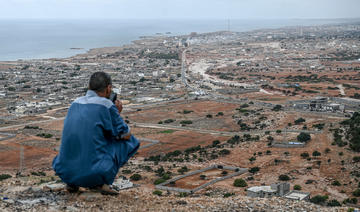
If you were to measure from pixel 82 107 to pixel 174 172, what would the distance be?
16.5 meters

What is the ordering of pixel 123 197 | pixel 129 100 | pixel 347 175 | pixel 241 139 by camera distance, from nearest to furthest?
pixel 123 197 < pixel 347 175 < pixel 241 139 < pixel 129 100

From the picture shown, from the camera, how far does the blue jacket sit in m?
5.24

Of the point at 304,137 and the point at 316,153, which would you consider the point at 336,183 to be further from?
the point at 304,137

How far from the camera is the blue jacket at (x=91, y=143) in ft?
17.2

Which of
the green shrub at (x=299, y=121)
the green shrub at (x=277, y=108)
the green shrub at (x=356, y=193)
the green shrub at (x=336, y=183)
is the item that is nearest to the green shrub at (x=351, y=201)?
the green shrub at (x=356, y=193)

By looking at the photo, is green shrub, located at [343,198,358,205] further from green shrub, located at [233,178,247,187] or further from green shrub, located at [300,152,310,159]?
green shrub, located at [300,152,310,159]

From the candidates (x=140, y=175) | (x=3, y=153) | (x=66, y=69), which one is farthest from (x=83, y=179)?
(x=66, y=69)

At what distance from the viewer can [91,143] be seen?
522cm

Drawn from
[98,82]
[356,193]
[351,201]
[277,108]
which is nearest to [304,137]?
[356,193]

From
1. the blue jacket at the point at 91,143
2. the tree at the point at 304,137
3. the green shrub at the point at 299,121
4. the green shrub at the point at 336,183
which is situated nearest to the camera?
the blue jacket at the point at 91,143

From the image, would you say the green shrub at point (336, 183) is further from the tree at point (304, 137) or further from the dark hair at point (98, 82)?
the dark hair at point (98, 82)

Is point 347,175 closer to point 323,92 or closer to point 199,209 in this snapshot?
point 199,209

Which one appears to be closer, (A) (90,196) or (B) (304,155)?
(A) (90,196)

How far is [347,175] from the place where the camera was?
2019cm
